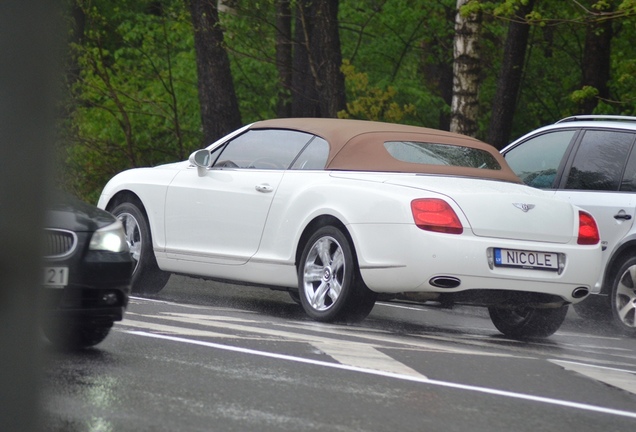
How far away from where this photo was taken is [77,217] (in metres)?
6.64

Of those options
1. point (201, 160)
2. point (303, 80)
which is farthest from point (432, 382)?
point (303, 80)

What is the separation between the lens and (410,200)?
8242 millimetres

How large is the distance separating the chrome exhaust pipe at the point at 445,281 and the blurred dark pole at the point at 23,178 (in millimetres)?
6588

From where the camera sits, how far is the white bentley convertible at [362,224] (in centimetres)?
824

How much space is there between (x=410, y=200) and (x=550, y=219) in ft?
3.53

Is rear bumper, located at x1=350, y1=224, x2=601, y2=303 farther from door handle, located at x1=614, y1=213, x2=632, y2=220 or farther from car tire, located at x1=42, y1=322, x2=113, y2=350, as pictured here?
car tire, located at x1=42, y1=322, x2=113, y2=350

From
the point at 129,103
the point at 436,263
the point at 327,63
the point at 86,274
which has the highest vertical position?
the point at 327,63

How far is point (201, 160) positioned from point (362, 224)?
210cm

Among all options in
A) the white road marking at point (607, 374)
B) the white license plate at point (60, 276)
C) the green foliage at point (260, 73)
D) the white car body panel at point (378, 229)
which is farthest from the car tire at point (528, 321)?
the green foliage at point (260, 73)

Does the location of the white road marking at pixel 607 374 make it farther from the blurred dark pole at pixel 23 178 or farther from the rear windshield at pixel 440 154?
the blurred dark pole at pixel 23 178

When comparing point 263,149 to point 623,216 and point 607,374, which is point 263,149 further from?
point 607,374

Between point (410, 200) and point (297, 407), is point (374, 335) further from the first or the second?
point (297, 407)

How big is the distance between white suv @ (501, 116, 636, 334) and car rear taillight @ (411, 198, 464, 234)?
8.55ft

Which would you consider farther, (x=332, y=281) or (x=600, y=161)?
(x=600, y=161)
